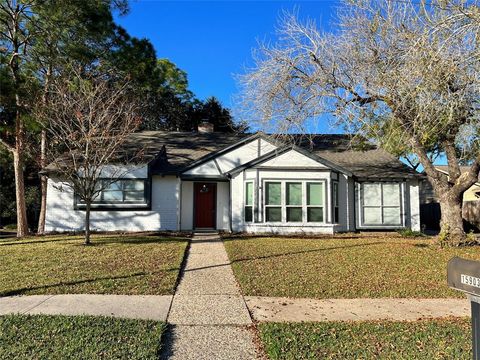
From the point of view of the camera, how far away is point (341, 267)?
9609 millimetres

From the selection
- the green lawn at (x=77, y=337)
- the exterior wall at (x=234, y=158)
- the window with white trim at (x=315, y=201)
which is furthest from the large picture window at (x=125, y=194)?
the green lawn at (x=77, y=337)

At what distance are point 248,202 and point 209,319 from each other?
11339 mm

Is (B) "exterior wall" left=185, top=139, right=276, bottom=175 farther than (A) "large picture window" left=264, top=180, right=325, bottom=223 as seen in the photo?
Yes

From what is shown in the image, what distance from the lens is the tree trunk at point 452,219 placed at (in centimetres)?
1352

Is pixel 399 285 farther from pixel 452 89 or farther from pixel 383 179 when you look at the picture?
pixel 383 179

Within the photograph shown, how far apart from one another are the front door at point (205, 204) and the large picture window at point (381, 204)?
7.04 m

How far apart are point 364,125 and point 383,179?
Answer: 731 centimetres

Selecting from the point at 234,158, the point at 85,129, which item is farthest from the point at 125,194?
the point at 234,158

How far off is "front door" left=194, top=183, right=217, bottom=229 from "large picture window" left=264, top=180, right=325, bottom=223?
2.88 metres

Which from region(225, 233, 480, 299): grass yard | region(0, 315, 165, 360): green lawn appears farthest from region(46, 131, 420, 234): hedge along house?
region(0, 315, 165, 360): green lawn

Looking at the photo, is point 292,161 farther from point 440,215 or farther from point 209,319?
point 440,215

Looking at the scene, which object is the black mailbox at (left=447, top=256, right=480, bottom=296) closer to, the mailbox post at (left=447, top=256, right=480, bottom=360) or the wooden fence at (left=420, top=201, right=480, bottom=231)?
the mailbox post at (left=447, top=256, right=480, bottom=360)

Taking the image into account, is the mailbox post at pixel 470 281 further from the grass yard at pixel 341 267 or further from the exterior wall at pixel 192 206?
the exterior wall at pixel 192 206

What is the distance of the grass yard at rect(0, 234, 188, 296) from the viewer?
7281mm
